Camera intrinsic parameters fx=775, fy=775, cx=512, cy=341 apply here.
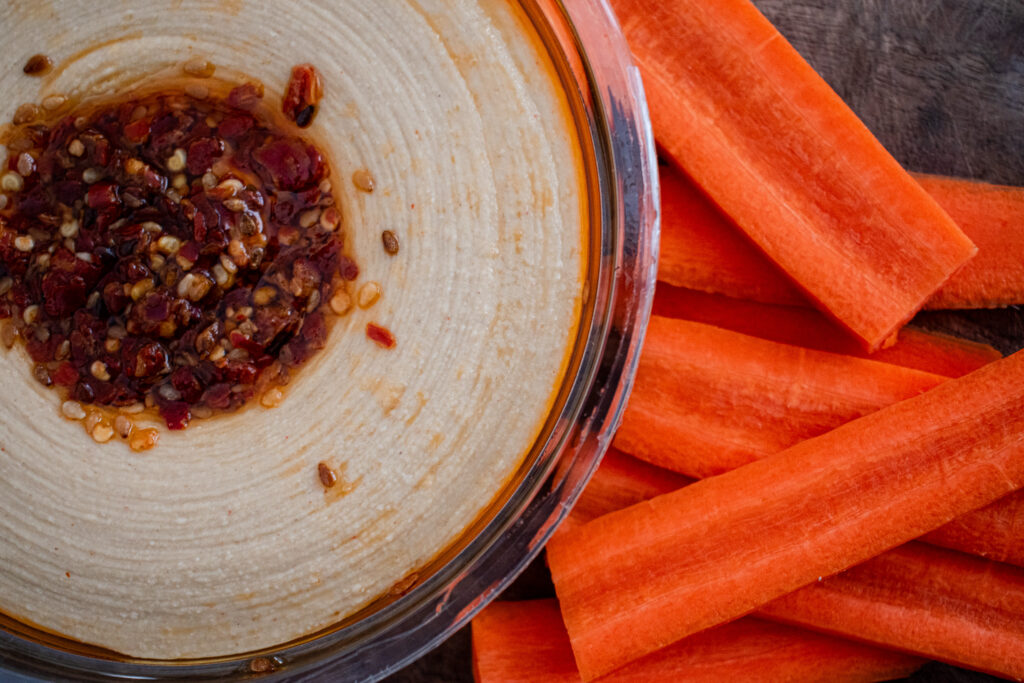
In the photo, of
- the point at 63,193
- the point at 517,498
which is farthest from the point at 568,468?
the point at 63,193

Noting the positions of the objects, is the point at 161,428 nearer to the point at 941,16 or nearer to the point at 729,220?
the point at 729,220

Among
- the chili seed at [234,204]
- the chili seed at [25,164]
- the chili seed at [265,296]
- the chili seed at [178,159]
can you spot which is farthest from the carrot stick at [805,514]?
the chili seed at [25,164]

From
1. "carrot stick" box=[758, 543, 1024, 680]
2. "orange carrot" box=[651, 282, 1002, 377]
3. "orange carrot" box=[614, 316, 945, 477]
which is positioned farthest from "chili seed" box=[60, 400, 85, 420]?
"carrot stick" box=[758, 543, 1024, 680]

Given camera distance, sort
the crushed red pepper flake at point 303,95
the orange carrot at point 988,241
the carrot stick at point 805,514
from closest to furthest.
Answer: the crushed red pepper flake at point 303,95 → the carrot stick at point 805,514 → the orange carrot at point 988,241

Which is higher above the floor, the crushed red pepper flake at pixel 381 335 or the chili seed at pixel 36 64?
the chili seed at pixel 36 64

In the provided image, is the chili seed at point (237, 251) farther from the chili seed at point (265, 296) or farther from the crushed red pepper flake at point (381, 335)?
the crushed red pepper flake at point (381, 335)

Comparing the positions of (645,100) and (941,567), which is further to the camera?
(941,567)

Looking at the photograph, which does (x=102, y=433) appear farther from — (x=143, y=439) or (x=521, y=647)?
(x=521, y=647)
